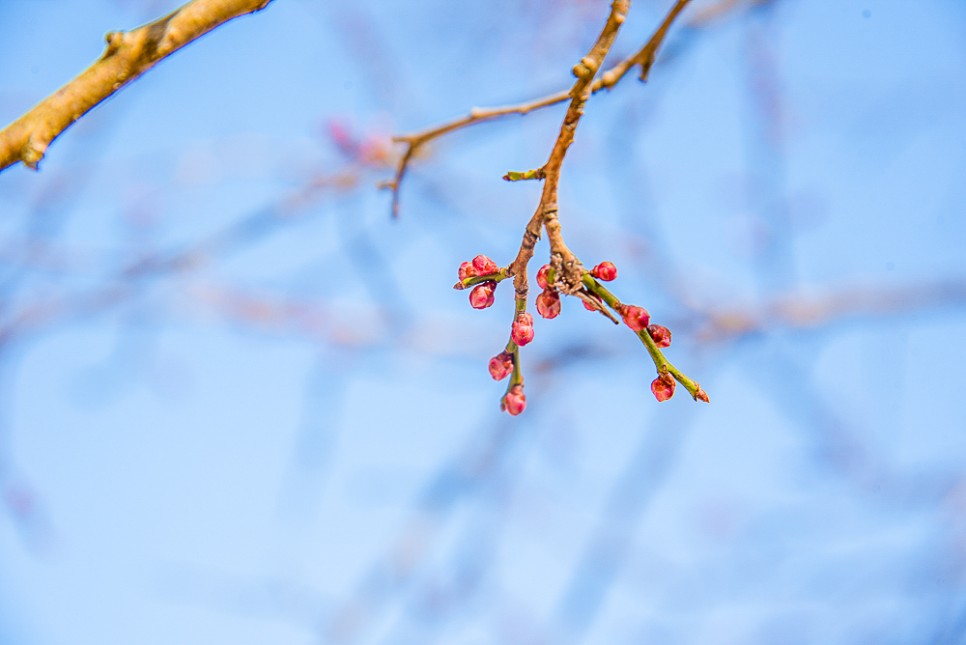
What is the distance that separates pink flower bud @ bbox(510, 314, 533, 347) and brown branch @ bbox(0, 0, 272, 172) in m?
0.63

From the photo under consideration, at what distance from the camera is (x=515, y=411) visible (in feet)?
3.81

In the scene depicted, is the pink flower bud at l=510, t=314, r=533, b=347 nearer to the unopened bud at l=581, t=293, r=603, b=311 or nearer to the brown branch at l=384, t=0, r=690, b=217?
the unopened bud at l=581, t=293, r=603, b=311

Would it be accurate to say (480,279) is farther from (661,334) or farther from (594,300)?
(661,334)

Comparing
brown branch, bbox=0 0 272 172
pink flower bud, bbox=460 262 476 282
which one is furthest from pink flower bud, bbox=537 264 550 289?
brown branch, bbox=0 0 272 172

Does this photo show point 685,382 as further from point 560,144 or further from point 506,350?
point 560,144

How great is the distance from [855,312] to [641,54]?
2393 millimetres

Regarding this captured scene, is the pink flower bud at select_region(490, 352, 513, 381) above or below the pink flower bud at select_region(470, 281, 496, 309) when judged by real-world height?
below

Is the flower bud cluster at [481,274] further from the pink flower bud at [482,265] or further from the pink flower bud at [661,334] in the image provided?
the pink flower bud at [661,334]

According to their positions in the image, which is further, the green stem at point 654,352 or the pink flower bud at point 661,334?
the pink flower bud at point 661,334

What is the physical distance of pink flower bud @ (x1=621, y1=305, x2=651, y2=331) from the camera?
1071 millimetres

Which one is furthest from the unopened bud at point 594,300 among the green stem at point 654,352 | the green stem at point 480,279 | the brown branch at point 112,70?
the brown branch at point 112,70

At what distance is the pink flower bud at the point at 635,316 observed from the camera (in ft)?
3.51

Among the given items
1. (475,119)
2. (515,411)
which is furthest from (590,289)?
(475,119)

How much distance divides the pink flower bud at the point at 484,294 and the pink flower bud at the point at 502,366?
8cm
